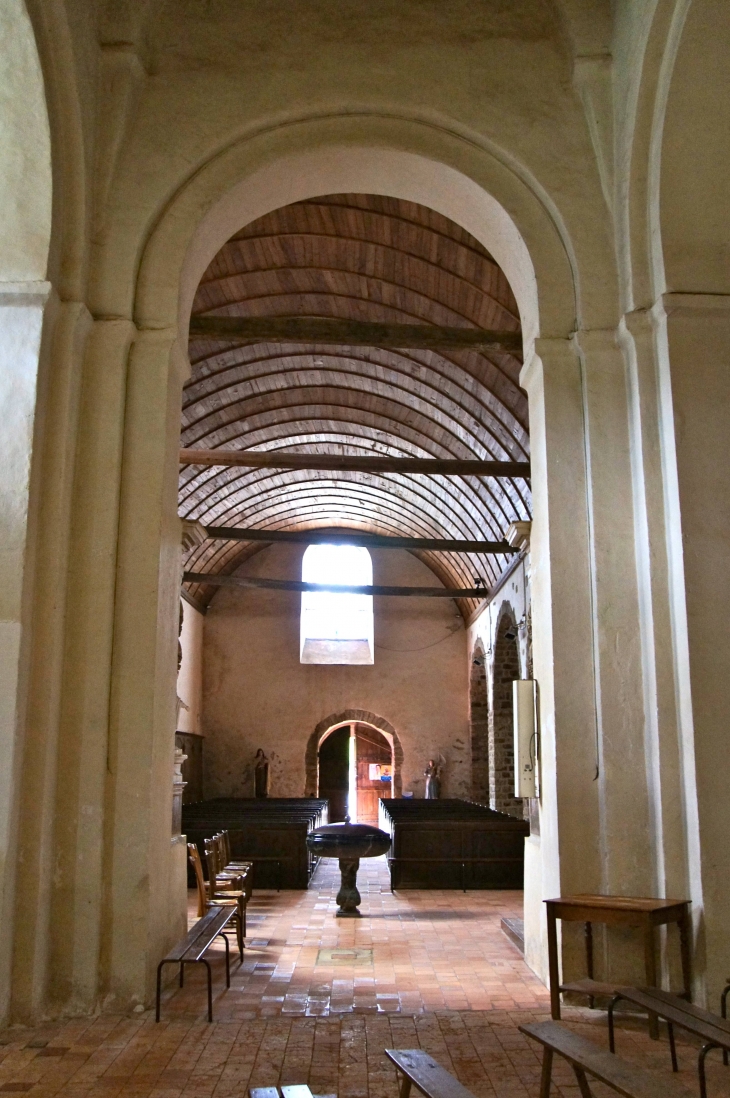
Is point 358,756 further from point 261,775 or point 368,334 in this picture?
point 368,334

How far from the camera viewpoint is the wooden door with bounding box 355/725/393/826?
2079 centimetres

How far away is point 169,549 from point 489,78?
3.71 meters

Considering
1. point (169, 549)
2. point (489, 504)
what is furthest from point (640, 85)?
point (489, 504)

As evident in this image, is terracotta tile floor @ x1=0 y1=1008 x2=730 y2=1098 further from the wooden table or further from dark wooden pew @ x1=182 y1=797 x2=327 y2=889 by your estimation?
dark wooden pew @ x1=182 y1=797 x2=327 y2=889

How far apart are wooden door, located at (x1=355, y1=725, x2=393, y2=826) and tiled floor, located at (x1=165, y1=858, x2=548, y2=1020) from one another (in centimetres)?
1122

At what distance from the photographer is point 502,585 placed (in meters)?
15.4

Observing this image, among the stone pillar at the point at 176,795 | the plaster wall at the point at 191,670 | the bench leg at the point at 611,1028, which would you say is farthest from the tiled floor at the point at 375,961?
the plaster wall at the point at 191,670

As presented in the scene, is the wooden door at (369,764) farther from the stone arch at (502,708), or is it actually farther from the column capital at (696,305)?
the column capital at (696,305)

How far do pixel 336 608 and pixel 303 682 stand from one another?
1833mm

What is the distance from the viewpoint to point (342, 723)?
20500 mm

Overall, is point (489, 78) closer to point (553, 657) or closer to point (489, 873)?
point (553, 657)

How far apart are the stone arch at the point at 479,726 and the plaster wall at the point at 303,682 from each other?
1.56ft

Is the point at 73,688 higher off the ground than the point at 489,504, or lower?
lower

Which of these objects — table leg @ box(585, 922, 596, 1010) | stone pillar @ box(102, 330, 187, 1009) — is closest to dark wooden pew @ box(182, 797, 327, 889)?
stone pillar @ box(102, 330, 187, 1009)
